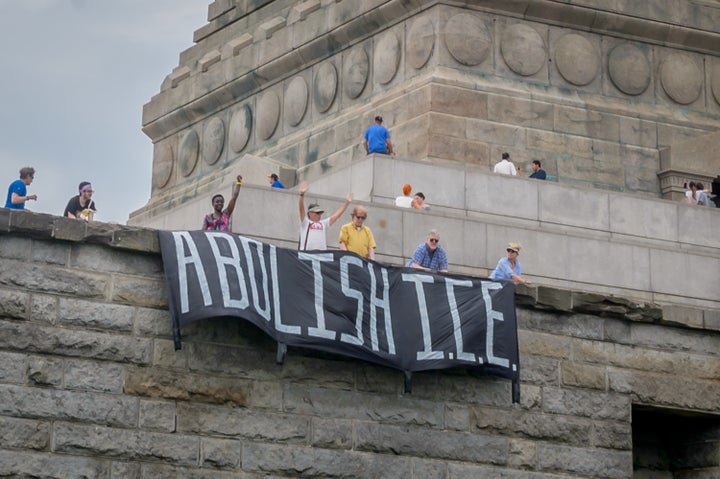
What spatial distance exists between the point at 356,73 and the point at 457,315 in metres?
11.7

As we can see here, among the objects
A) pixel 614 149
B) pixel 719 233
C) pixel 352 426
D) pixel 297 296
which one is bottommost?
pixel 352 426

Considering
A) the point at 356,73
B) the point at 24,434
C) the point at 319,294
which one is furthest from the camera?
the point at 356,73

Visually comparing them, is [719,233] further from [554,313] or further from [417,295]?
[417,295]

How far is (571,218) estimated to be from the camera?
90.8 ft

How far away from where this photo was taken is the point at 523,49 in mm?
32281

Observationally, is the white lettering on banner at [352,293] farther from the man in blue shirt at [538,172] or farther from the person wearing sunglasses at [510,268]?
the man in blue shirt at [538,172]

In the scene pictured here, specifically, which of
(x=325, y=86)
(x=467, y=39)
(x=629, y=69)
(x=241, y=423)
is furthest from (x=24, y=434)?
(x=629, y=69)

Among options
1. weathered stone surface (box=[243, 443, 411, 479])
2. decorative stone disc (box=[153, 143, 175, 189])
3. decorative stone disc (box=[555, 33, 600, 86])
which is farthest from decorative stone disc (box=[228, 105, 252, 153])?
weathered stone surface (box=[243, 443, 411, 479])

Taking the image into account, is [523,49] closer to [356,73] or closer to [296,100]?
[356,73]

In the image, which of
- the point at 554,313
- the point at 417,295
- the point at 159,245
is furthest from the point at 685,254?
the point at 159,245

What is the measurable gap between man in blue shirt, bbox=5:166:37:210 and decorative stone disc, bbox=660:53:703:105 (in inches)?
578

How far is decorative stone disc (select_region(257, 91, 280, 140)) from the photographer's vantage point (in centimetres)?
3506

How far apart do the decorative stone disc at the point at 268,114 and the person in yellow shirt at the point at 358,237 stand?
1215 centimetres

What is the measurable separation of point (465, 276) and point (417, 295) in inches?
31.2
